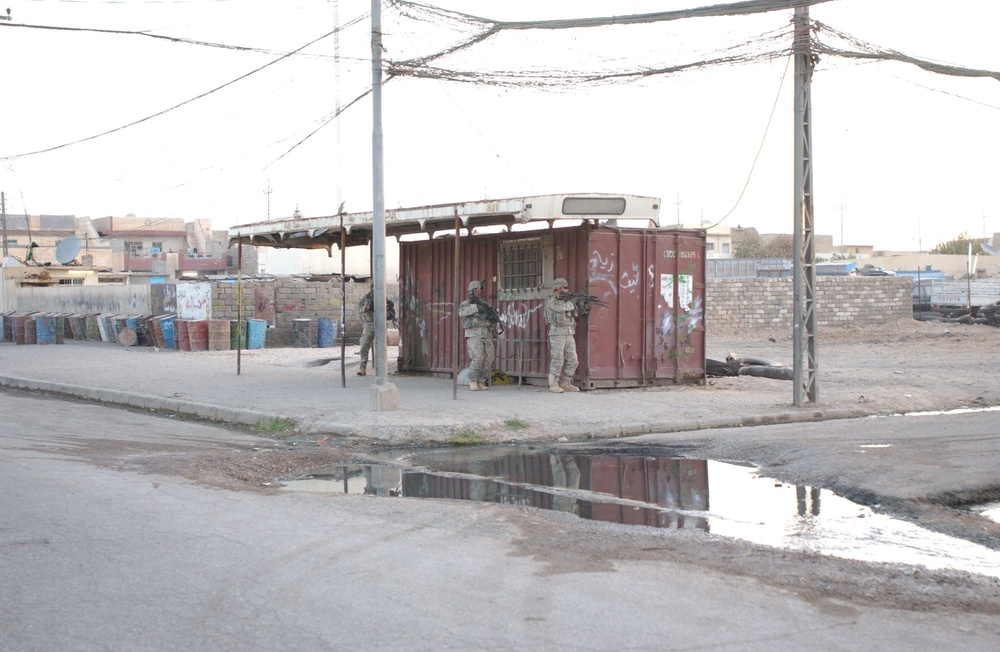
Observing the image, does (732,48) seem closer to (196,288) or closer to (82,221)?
(196,288)

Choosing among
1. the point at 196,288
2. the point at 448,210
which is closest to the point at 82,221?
the point at 196,288

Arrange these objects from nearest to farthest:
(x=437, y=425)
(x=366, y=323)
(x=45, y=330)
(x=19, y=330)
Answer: (x=437, y=425), (x=366, y=323), (x=45, y=330), (x=19, y=330)

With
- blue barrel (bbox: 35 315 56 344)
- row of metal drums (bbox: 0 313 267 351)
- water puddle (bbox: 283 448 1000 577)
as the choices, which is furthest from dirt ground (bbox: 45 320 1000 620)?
blue barrel (bbox: 35 315 56 344)

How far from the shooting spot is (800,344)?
13898mm

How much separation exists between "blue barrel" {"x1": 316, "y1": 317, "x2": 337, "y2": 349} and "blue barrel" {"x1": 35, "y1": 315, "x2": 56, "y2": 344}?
11.2 meters

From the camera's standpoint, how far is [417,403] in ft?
46.6

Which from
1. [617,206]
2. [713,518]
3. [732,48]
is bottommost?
[713,518]

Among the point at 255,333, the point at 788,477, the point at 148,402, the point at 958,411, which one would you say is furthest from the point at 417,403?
the point at 255,333

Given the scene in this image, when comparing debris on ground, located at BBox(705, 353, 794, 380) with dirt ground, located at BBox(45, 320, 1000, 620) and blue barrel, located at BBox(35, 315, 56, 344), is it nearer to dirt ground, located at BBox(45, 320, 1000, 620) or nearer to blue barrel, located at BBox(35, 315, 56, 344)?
dirt ground, located at BBox(45, 320, 1000, 620)

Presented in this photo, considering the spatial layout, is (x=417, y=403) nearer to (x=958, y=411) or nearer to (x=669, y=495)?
(x=669, y=495)

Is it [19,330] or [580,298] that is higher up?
[580,298]

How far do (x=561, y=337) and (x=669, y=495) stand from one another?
7.19 metres

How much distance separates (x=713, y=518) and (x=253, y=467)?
15.2 feet

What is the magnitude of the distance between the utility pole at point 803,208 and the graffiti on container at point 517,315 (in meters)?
4.45
